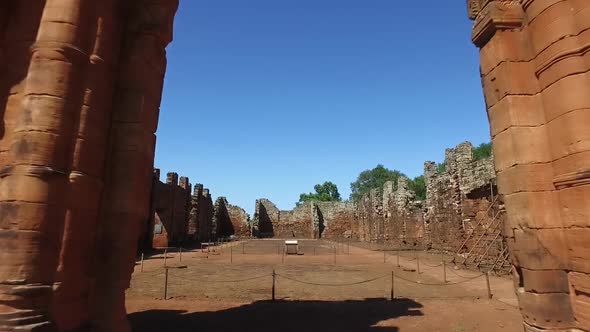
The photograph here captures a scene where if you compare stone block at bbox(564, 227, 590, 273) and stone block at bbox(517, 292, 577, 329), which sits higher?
stone block at bbox(564, 227, 590, 273)

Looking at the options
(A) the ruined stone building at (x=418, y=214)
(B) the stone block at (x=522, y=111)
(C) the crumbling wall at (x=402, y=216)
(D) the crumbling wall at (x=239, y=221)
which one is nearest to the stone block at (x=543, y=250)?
(B) the stone block at (x=522, y=111)

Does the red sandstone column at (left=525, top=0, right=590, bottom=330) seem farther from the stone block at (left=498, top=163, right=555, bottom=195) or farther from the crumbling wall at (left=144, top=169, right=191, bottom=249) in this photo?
the crumbling wall at (left=144, top=169, right=191, bottom=249)

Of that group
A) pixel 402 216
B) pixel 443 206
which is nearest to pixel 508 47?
pixel 443 206

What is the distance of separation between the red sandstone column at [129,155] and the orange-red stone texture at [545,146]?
4602mm

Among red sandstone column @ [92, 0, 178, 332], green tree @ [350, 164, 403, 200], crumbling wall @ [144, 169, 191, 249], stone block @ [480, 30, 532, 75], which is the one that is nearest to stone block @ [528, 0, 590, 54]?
stone block @ [480, 30, 532, 75]

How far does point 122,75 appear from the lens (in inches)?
195

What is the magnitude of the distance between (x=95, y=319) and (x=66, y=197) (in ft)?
5.03

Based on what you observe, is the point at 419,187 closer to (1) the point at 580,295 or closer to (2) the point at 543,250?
(2) the point at 543,250

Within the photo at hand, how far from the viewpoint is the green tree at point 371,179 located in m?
77.5

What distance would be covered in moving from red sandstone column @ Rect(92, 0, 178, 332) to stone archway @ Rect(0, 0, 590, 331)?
15 millimetres

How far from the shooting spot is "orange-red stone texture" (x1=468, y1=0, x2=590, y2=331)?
3.78 m

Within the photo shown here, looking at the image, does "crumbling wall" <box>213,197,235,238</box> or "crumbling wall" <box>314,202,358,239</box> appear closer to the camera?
"crumbling wall" <box>213,197,235,238</box>

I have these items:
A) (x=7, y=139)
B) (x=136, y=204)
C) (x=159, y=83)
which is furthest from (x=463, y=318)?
(x=7, y=139)

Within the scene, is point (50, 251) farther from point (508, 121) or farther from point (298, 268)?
point (298, 268)
